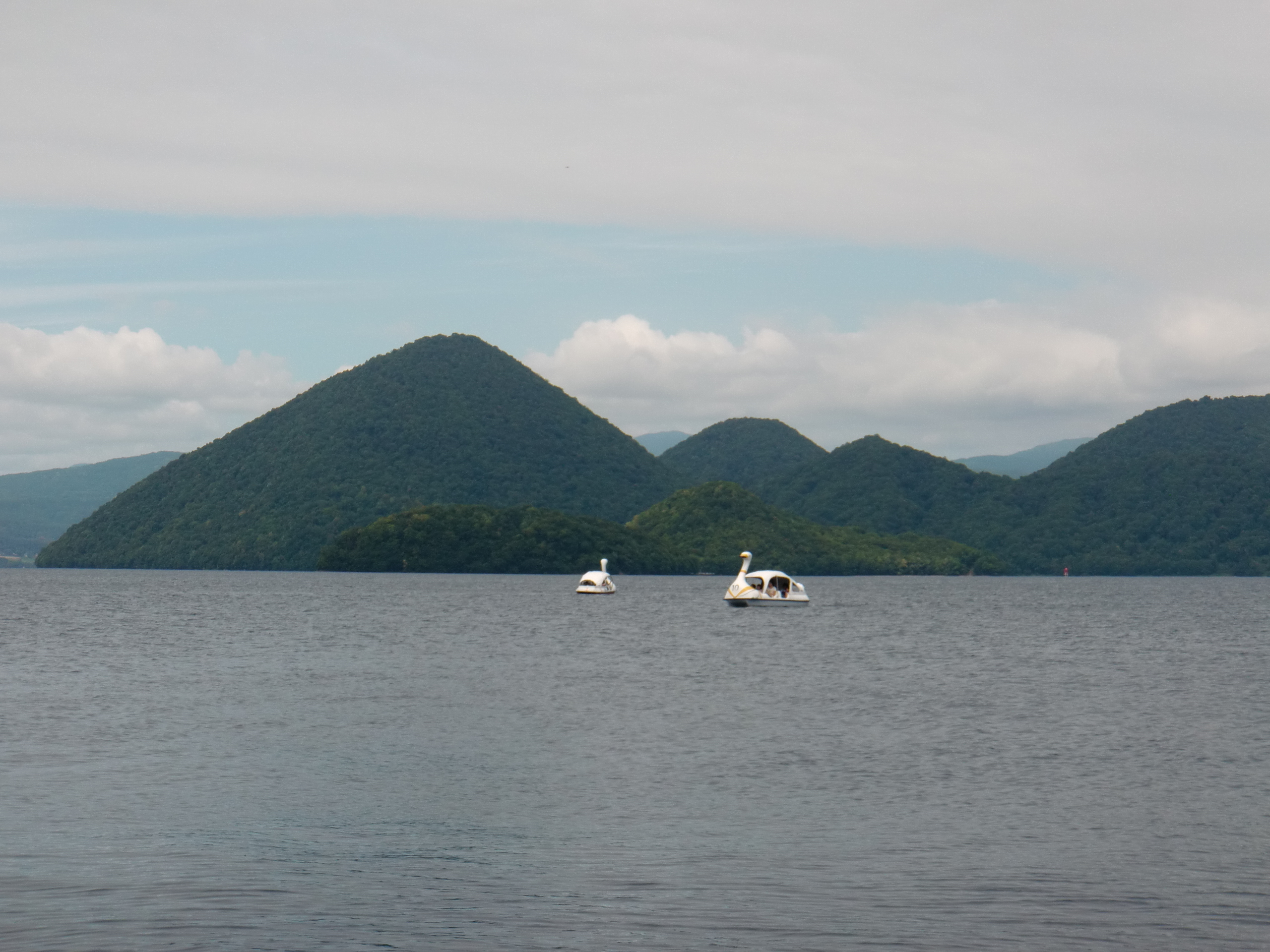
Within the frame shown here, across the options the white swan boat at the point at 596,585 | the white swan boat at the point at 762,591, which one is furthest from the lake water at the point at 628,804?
the white swan boat at the point at 596,585

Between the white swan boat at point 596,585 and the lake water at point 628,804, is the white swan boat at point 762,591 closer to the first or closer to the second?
the white swan boat at point 596,585

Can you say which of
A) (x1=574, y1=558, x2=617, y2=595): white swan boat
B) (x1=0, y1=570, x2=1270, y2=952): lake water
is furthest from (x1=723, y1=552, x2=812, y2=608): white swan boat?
(x1=0, y1=570, x2=1270, y2=952): lake water

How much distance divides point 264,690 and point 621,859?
34200 millimetres

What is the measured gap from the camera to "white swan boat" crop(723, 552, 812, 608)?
452ft

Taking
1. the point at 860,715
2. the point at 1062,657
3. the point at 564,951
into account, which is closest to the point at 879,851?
the point at 564,951

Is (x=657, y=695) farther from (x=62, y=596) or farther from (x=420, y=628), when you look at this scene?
(x=62, y=596)

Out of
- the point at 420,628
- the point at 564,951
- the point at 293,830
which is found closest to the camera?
the point at 564,951

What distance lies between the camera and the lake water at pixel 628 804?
18328mm

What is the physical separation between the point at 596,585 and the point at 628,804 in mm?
134642

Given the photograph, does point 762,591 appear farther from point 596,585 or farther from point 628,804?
point 628,804

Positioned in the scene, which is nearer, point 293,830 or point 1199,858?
point 1199,858

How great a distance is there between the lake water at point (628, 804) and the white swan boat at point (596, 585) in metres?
91.0

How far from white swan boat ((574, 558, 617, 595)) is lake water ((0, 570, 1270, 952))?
299 ft

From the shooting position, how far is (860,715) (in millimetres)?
45969
